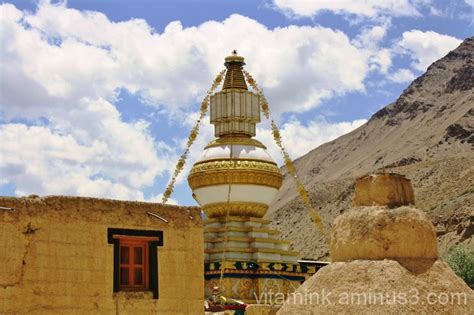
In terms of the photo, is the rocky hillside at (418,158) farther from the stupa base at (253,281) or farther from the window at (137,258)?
the window at (137,258)

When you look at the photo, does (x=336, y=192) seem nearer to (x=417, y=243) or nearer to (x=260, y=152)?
(x=260, y=152)

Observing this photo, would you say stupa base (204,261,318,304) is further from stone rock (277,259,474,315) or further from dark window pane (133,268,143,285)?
stone rock (277,259,474,315)

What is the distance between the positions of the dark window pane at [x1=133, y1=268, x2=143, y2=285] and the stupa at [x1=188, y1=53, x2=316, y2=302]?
1069 cm

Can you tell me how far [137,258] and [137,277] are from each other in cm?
40

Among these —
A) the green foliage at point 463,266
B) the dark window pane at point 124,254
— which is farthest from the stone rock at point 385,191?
the green foliage at point 463,266

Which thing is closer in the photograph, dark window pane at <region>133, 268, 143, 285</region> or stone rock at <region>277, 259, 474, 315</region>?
stone rock at <region>277, 259, 474, 315</region>

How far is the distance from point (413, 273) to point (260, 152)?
1632cm

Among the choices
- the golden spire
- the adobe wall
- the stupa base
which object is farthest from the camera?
the golden spire

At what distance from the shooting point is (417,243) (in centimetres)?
1700

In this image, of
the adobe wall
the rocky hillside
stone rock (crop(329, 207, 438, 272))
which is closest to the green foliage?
the rocky hillside

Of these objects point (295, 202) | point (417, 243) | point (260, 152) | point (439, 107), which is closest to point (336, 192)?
point (295, 202)

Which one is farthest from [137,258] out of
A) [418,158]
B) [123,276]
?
[418,158]

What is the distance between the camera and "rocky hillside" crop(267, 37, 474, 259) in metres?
75.9

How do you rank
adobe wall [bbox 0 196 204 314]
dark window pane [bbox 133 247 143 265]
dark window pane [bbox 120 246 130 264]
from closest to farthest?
1. adobe wall [bbox 0 196 204 314]
2. dark window pane [bbox 120 246 130 264]
3. dark window pane [bbox 133 247 143 265]
